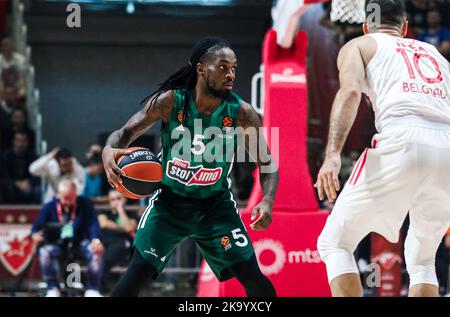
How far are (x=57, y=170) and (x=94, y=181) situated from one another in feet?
1.59

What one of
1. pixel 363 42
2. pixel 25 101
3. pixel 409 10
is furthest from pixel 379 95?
pixel 25 101

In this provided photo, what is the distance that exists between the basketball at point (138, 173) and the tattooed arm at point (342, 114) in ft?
3.36

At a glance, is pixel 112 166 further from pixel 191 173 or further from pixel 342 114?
pixel 342 114

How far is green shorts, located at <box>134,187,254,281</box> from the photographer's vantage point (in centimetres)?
503

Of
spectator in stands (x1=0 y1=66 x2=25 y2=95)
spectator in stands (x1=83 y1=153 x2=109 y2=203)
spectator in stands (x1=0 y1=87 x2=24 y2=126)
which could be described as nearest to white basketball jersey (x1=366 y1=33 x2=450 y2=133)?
spectator in stands (x1=83 y1=153 x2=109 y2=203)

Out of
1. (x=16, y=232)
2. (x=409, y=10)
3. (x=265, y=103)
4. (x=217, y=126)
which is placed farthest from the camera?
(x=409, y=10)

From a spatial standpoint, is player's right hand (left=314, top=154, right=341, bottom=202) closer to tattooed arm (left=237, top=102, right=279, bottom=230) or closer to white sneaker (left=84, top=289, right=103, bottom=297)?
tattooed arm (left=237, top=102, right=279, bottom=230)

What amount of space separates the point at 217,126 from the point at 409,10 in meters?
6.54

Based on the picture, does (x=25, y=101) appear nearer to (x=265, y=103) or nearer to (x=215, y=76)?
(x=265, y=103)

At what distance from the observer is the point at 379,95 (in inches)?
184

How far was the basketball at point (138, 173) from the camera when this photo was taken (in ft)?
16.1

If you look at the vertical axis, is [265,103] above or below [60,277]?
above

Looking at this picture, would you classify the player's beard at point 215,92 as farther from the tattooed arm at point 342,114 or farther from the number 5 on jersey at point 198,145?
the tattooed arm at point 342,114
